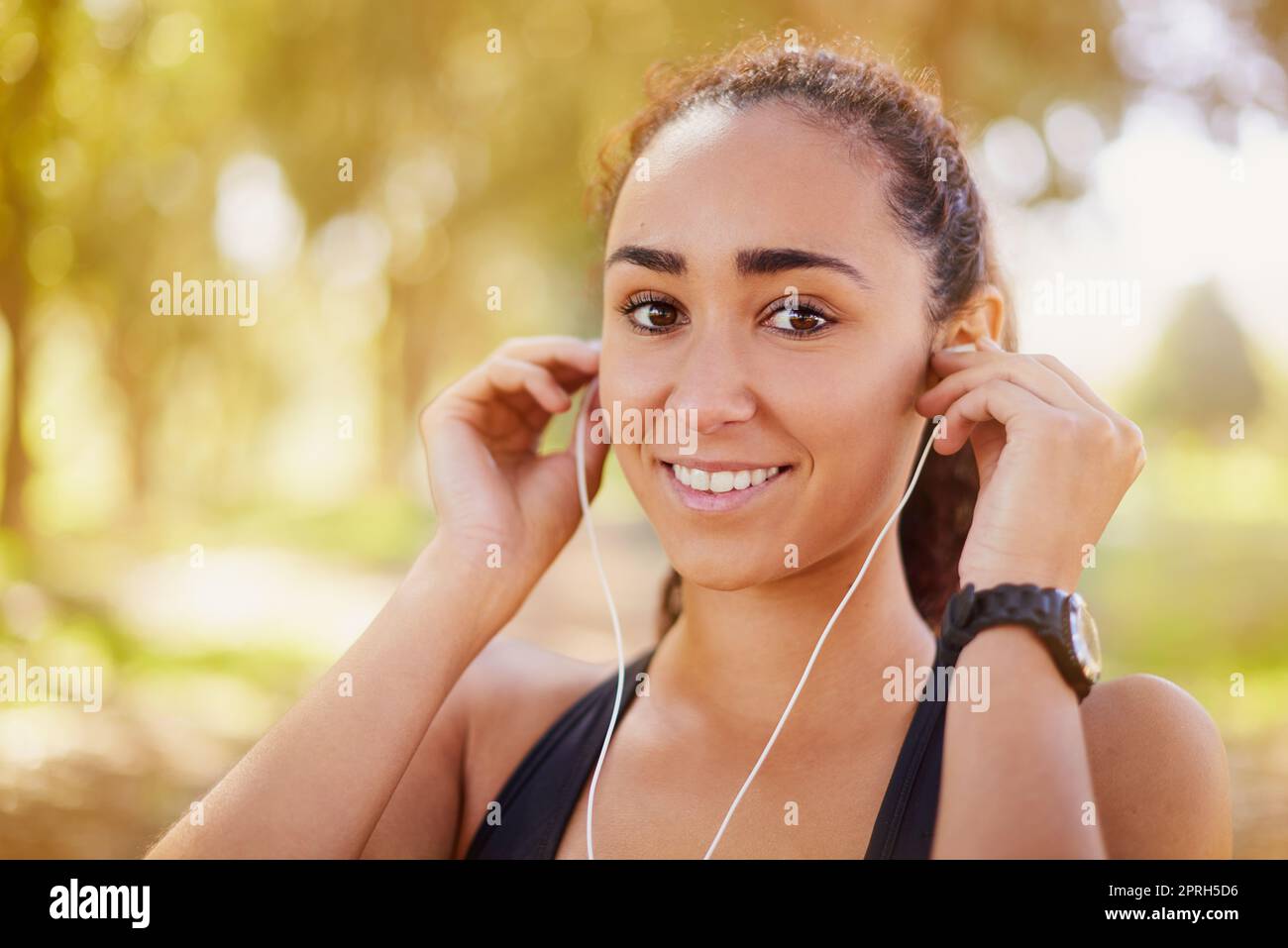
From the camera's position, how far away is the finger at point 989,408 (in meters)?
1.26

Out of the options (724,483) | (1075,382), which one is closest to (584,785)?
(724,483)

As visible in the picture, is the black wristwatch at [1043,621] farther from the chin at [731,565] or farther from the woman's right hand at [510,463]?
the woman's right hand at [510,463]

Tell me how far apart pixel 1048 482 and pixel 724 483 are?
38cm

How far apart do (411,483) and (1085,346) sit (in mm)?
8488

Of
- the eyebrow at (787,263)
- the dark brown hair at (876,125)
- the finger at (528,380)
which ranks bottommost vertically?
the finger at (528,380)

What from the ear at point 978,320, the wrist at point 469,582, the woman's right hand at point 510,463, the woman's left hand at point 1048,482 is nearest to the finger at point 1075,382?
the woman's left hand at point 1048,482

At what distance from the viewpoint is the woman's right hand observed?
155 cm

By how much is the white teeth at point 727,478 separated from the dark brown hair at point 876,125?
0.32m

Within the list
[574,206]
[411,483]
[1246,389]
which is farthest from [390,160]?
[1246,389]

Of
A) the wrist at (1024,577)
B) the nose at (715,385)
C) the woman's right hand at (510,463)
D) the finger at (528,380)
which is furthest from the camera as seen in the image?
the finger at (528,380)

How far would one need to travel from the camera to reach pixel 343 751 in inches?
52.2

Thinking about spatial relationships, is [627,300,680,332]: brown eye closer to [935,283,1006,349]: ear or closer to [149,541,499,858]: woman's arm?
[935,283,1006,349]: ear

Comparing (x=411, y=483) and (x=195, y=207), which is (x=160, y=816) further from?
(x=411, y=483)

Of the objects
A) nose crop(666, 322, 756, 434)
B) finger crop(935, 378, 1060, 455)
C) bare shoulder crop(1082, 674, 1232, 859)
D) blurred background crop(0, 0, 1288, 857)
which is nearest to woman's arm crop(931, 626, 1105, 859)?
bare shoulder crop(1082, 674, 1232, 859)
